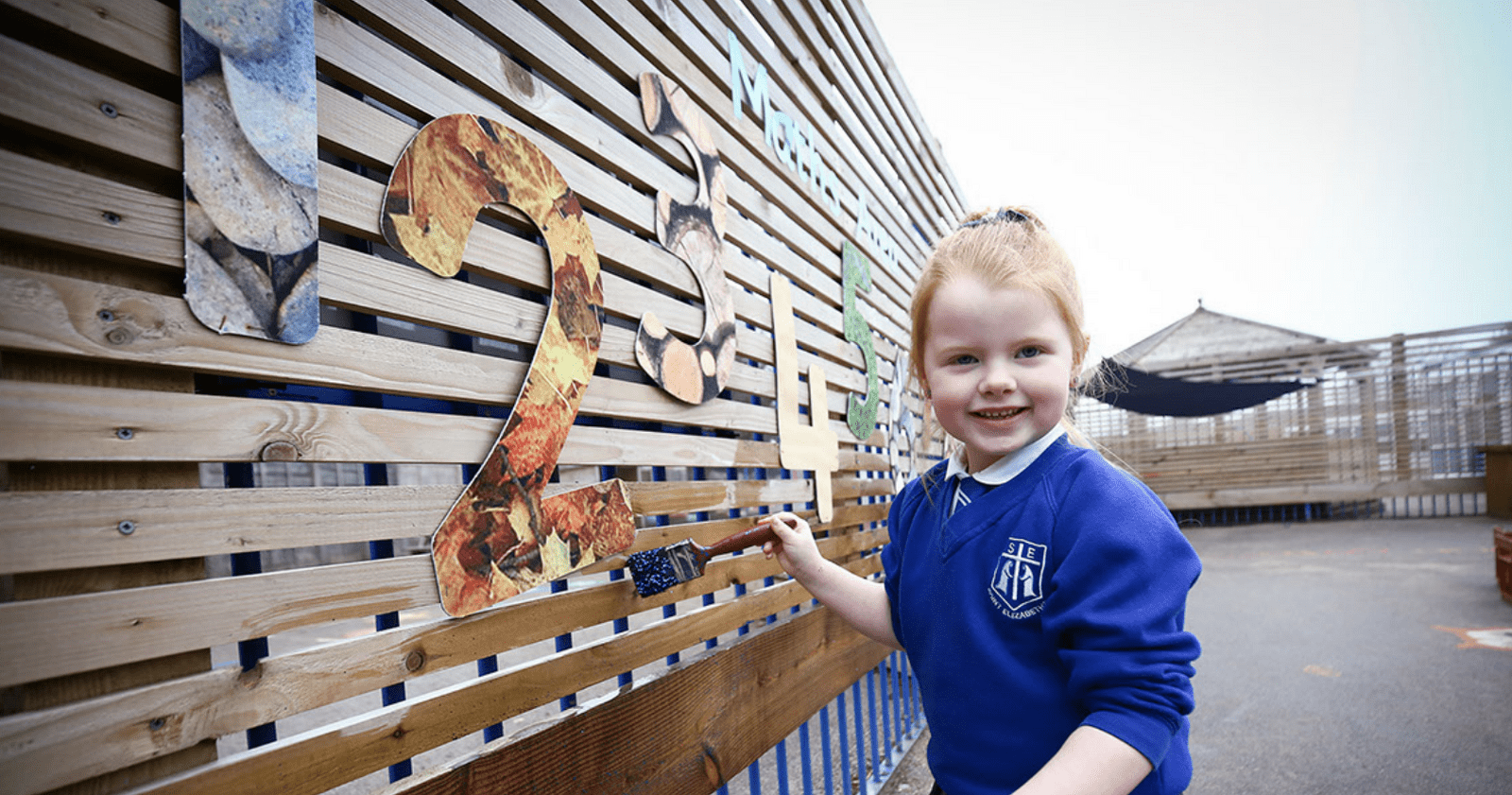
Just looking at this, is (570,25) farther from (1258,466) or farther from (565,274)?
(1258,466)

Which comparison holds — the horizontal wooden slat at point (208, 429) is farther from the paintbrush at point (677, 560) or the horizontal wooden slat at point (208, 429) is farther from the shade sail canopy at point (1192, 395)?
the shade sail canopy at point (1192, 395)

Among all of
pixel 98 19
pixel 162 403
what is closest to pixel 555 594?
pixel 162 403

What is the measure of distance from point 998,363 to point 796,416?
1.36m

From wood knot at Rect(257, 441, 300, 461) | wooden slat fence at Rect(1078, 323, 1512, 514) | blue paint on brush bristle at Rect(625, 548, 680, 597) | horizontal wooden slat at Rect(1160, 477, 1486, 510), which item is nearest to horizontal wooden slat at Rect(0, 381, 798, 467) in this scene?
wood knot at Rect(257, 441, 300, 461)

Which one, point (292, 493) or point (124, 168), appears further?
point (292, 493)

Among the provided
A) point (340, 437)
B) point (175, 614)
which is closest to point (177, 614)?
point (175, 614)

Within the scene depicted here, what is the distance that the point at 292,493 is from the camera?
Result: 2.99 ft

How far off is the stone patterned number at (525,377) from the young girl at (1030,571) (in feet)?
2.09

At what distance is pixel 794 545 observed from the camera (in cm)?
154

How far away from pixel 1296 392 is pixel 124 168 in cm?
1581

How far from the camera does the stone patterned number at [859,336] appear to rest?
3.36 metres

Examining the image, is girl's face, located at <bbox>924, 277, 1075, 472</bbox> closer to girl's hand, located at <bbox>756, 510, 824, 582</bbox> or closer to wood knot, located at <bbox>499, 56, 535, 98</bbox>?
girl's hand, located at <bbox>756, 510, 824, 582</bbox>

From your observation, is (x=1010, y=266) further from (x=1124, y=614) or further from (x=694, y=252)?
(x=694, y=252)

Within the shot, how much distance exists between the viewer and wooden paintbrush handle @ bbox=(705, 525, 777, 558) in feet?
4.92
